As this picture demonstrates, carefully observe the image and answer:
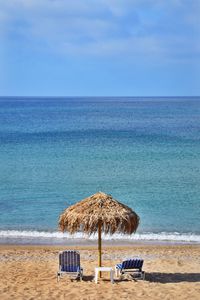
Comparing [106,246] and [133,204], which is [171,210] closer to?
[133,204]

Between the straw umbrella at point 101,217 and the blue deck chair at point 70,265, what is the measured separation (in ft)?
2.53

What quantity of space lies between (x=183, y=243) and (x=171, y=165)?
17.8 meters

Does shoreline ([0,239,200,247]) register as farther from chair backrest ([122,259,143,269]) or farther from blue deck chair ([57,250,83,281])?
chair backrest ([122,259,143,269])

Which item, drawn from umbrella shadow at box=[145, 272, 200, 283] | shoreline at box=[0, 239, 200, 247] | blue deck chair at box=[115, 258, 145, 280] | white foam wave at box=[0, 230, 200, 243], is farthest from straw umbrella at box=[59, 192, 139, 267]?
white foam wave at box=[0, 230, 200, 243]

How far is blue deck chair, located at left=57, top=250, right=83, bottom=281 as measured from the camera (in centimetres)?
1393

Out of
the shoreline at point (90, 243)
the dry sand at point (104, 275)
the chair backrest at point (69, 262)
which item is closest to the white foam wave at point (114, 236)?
the shoreline at point (90, 243)

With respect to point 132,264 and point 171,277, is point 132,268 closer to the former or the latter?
point 132,264

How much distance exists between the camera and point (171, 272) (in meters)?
15.1

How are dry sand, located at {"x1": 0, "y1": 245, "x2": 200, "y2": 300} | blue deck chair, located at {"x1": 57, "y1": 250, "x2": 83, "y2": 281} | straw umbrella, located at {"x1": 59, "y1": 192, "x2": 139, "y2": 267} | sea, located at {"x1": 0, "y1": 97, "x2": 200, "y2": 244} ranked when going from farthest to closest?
sea, located at {"x1": 0, "y1": 97, "x2": 200, "y2": 244}, blue deck chair, located at {"x1": 57, "y1": 250, "x2": 83, "y2": 281}, straw umbrella, located at {"x1": 59, "y1": 192, "x2": 139, "y2": 267}, dry sand, located at {"x1": 0, "y1": 245, "x2": 200, "y2": 300}

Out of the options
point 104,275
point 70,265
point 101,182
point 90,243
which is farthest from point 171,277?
point 101,182

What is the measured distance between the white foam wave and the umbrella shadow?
589 cm

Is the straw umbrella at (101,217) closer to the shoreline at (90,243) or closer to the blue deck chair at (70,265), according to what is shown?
the blue deck chair at (70,265)

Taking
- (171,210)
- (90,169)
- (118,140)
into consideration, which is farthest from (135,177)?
(118,140)

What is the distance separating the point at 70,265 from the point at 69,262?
0.08 meters
